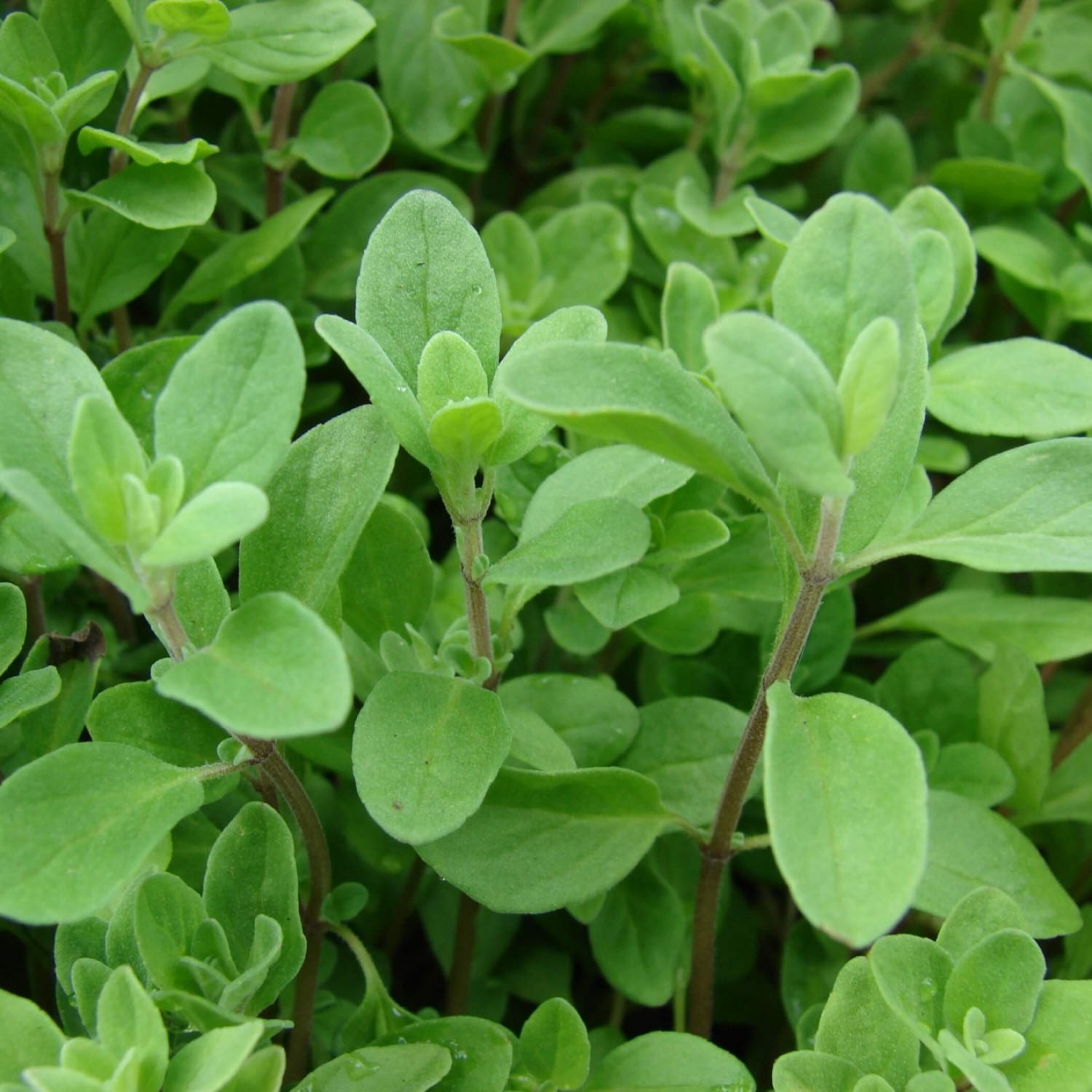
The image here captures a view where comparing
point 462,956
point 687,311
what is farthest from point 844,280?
point 462,956

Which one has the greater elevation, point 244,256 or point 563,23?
point 563,23

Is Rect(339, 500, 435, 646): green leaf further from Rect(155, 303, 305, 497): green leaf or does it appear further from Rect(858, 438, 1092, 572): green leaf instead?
Rect(858, 438, 1092, 572): green leaf

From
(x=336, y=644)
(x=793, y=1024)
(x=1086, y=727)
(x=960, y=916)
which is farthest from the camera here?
(x=1086, y=727)

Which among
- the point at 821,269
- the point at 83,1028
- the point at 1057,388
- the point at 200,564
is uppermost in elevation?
the point at 821,269

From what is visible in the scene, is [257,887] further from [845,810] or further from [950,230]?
[950,230]

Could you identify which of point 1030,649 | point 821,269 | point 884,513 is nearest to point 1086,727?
point 1030,649

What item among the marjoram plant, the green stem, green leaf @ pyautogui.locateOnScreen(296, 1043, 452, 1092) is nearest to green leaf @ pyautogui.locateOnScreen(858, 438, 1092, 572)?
the marjoram plant

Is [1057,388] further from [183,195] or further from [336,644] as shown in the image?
[183,195]
